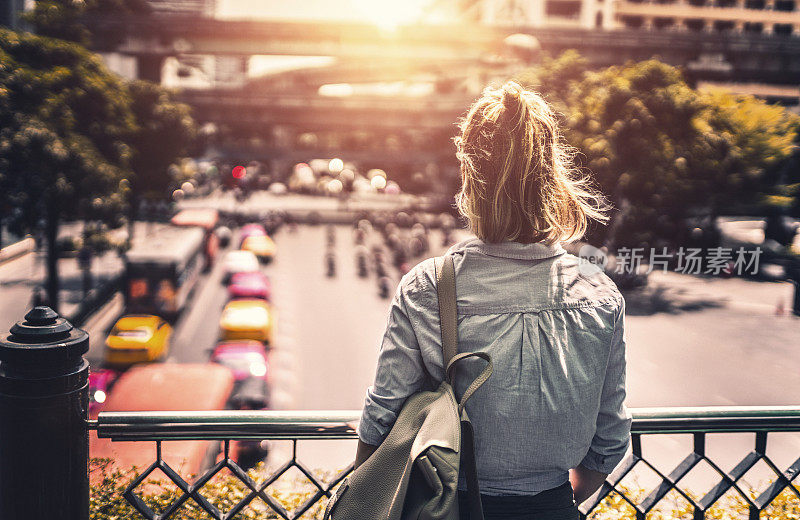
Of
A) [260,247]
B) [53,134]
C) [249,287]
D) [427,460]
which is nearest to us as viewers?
[427,460]

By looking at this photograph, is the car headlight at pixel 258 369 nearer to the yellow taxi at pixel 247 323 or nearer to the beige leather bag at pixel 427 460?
the yellow taxi at pixel 247 323

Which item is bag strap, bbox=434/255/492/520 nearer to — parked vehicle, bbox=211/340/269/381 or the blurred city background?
the blurred city background

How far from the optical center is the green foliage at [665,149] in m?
23.3

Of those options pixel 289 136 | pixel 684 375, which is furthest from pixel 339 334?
pixel 289 136

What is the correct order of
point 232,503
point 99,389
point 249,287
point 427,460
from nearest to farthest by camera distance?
point 427,460, point 232,503, point 99,389, point 249,287

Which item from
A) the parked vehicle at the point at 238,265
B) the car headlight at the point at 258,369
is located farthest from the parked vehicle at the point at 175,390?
the parked vehicle at the point at 238,265

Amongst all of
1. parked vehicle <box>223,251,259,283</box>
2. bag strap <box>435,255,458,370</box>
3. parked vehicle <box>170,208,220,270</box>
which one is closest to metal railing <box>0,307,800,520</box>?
bag strap <box>435,255,458,370</box>

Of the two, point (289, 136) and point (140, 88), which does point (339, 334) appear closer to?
point (140, 88)

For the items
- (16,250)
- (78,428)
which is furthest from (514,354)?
(16,250)

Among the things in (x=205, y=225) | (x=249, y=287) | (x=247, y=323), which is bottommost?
(x=247, y=323)

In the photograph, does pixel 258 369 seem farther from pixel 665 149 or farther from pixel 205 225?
pixel 205 225

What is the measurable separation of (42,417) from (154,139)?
32.8 meters

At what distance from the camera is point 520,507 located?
1.64 metres

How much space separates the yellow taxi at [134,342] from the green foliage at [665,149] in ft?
47.0
